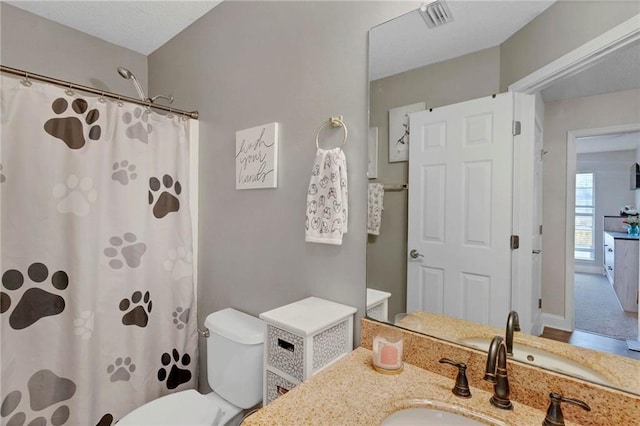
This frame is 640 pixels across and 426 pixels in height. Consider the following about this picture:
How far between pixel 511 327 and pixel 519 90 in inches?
26.4

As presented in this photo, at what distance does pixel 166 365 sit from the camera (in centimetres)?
165

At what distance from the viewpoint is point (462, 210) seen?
3.11 ft

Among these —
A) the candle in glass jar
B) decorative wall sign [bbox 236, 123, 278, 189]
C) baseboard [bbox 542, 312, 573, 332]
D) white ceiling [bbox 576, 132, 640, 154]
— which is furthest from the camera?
decorative wall sign [bbox 236, 123, 278, 189]

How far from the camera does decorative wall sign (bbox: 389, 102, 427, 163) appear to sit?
1077 mm

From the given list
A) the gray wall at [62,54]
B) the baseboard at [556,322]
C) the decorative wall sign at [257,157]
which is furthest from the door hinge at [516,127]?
the gray wall at [62,54]

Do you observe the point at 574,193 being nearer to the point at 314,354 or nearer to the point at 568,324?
the point at 568,324

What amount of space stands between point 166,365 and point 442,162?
172 cm

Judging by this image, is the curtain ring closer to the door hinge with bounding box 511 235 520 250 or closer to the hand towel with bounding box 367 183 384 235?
the hand towel with bounding box 367 183 384 235

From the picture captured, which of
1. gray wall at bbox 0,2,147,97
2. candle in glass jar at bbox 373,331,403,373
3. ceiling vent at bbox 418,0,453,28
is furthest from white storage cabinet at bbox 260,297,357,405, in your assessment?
gray wall at bbox 0,2,147,97

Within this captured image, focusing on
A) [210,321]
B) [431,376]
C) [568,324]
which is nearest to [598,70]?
[568,324]

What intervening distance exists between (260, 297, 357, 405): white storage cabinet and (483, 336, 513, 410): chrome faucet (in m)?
0.48

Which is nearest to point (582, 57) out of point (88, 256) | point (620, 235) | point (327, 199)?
point (620, 235)

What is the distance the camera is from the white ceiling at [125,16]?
171cm

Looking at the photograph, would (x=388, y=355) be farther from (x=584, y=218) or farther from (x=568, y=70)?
(x=568, y=70)
